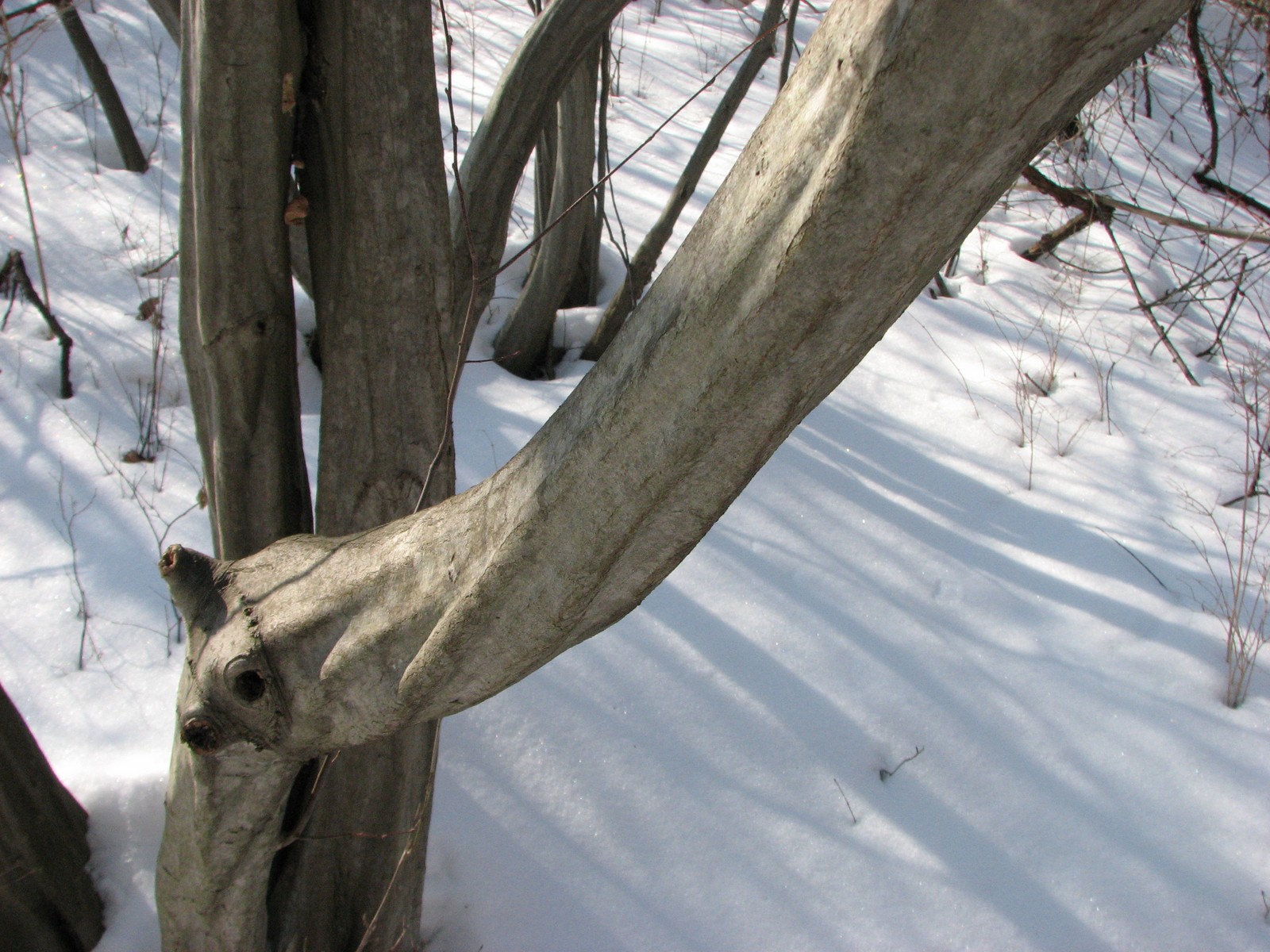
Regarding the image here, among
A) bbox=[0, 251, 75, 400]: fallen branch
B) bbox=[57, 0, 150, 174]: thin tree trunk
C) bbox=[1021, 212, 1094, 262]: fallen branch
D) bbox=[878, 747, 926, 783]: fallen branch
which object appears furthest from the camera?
bbox=[1021, 212, 1094, 262]: fallen branch

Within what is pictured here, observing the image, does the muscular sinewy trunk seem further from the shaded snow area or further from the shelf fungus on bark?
the shaded snow area

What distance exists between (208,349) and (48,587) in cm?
147

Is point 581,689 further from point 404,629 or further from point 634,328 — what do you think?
point 634,328

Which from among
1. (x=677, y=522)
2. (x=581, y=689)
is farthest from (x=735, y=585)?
(x=677, y=522)

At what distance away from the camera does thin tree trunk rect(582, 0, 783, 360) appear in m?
3.10

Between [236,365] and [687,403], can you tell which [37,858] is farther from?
[687,403]

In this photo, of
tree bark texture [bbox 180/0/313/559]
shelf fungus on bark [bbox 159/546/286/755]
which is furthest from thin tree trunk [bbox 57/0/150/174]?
shelf fungus on bark [bbox 159/546/286/755]

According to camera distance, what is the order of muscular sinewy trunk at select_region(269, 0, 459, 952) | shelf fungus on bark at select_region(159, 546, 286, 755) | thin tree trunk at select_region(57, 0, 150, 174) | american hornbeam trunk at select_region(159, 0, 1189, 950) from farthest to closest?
thin tree trunk at select_region(57, 0, 150, 174) < muscular sinewy trunk at select_region(269, 0, 459, 952) < shelf fungus on bark at select_region(159, 546, 286, 755) < american hornbeam trunk at select_region(159, 0, 1189, 950)

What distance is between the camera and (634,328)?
68 cm

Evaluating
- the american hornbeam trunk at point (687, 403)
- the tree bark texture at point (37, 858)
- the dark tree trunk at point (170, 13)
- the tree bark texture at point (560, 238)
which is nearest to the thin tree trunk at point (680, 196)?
the tree bark texture at point (560, 238)

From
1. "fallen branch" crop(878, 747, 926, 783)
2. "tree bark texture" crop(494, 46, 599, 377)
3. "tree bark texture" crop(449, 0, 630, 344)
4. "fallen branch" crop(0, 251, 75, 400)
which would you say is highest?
"tree bark texture" crop(449, 0, 630, 344)

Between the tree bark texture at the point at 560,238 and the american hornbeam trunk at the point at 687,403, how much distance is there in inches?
86.9

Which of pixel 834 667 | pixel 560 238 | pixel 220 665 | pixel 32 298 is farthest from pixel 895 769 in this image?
pixel 32 298

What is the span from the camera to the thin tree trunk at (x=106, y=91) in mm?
3446
